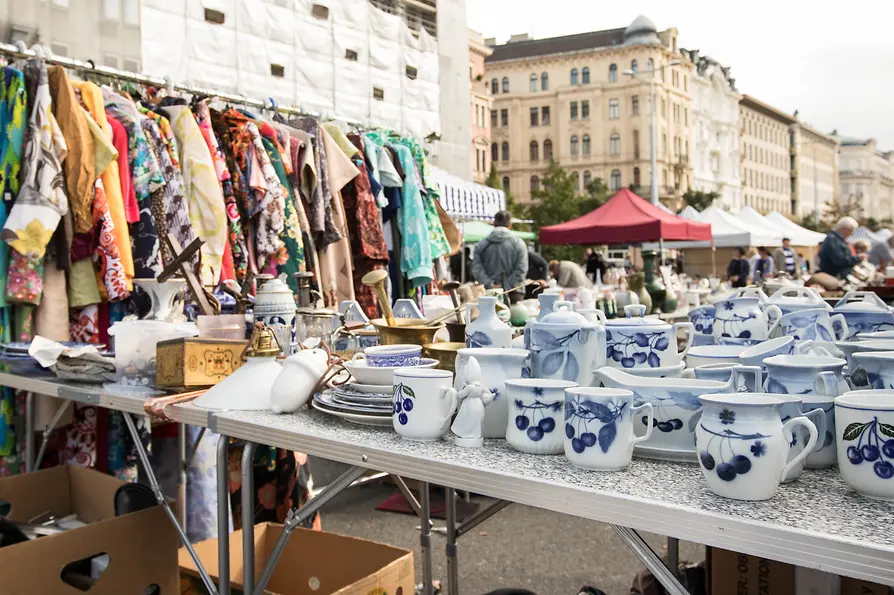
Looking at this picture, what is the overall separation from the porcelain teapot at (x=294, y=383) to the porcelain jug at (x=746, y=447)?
2.91ft

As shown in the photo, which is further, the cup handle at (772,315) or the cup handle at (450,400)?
the cup handle at (772,315)

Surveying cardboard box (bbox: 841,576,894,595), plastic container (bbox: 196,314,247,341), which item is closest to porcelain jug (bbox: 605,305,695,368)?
cardboard box (bbox: 841,576,894,595)

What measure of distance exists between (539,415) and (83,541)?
1.24 metres

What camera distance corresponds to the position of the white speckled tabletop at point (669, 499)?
2.86 ft

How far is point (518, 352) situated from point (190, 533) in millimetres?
1880

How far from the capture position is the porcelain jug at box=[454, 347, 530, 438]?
136 centimetres

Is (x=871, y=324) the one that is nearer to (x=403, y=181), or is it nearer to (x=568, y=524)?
(x=568, y=524)

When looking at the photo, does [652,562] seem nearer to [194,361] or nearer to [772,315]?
[772,315]

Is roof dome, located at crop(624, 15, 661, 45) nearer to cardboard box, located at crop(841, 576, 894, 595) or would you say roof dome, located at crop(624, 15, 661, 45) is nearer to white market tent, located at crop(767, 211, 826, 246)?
white market tent, located at crop(767, 211, 826, 246)

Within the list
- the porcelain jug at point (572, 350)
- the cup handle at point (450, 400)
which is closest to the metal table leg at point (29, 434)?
the cup handle at point (450, 400)

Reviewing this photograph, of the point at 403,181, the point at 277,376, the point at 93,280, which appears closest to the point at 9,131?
the point at 93,280

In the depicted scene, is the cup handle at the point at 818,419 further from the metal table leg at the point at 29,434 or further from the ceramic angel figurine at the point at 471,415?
the metal table leg at the point at 29,434

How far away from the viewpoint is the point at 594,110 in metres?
51.2

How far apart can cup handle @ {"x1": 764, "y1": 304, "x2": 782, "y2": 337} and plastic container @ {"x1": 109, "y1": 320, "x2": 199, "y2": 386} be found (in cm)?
146
